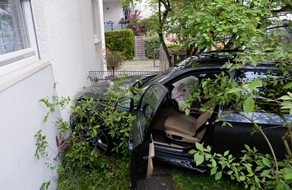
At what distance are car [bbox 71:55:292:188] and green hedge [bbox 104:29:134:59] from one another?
9282 mm

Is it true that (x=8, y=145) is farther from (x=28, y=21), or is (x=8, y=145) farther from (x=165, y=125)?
(x=165, y=125)

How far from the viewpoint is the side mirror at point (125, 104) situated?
9.39ft

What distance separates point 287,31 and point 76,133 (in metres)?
3.64

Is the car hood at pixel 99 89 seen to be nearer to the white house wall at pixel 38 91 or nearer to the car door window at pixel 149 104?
the white house wall at pixel 38 91

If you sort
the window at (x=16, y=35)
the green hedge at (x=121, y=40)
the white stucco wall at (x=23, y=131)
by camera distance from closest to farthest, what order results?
the white stucco wall at (x=23, y=131), the window at (x=16, y=35), the green hedge at (x=121, y=40)

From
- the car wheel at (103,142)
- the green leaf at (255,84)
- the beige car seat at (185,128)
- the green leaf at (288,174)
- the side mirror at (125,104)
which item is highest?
the green leaf at (255,84)

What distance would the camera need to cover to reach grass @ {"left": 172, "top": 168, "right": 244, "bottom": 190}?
8.59 ft

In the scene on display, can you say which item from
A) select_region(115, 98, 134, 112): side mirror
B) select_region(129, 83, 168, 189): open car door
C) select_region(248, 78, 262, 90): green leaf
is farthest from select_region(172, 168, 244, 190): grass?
select_region(248, 78, 262, 90): green leaf

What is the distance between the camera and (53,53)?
2918 millimetres

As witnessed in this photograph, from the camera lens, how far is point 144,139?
83.0 inches

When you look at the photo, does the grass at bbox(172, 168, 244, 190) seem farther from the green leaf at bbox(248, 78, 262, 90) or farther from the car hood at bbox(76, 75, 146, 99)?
the green leaf at bbox(248, 78, 262, 90)

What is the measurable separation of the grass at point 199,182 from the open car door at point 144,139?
602 mm

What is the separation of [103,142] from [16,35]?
1.74 meters

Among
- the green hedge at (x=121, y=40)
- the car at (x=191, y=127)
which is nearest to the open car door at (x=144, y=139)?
the car at (x=191, y=127)
